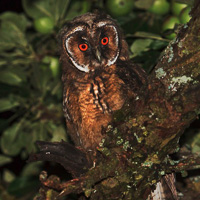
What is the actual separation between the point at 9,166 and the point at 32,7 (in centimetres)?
207

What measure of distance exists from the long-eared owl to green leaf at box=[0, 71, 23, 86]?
768 mm

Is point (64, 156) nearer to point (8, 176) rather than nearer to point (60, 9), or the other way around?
point (60, 9)

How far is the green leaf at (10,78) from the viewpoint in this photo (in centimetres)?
376

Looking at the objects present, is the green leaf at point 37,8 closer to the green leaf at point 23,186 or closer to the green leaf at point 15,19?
the green leaf at point 15,19

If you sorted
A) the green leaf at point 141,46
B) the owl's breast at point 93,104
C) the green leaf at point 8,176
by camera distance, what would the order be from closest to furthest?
the owl's breast at point 93,104 < the green leaf at point 141,46 < the green leaf at point 8,176

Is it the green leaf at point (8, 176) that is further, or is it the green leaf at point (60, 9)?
the green leaf at point (8, 176)

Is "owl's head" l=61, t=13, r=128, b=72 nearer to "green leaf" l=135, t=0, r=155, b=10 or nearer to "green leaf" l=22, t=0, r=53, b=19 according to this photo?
"green leaf" l=135, t=0, r=155, b=10

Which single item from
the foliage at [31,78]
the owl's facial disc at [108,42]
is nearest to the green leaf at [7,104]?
the foliage at [31,78]

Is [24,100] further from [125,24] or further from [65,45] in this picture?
[125,24]

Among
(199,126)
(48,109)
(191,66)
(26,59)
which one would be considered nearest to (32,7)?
(26,59)

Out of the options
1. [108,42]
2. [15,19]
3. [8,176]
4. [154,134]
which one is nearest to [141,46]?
[108,42]

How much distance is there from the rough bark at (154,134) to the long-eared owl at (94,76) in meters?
0.58

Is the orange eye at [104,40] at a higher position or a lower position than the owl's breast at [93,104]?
higher

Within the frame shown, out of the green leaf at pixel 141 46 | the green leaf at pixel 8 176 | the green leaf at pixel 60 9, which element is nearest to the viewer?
the green leaf at pixel 141 46
